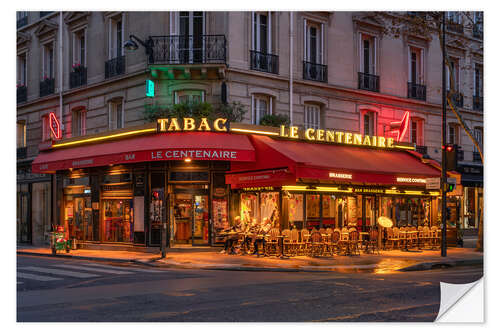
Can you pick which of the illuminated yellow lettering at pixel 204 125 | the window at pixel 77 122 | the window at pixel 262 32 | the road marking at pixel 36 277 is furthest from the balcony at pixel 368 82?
the road marking at pixel 36 277

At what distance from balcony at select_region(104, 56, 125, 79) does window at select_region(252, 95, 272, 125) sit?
5220mm

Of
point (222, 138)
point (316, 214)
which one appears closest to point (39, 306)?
point (222, 138)

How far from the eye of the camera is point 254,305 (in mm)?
8852

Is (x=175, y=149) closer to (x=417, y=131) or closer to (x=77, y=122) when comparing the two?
(x=77, y=122)

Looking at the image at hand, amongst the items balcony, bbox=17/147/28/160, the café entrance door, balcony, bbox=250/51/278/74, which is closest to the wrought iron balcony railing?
balcony, bbox=250/51/278/74

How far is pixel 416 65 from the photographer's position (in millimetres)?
25344

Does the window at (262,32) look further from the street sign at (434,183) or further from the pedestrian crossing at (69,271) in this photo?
the pedestrian crossing at (69,271)

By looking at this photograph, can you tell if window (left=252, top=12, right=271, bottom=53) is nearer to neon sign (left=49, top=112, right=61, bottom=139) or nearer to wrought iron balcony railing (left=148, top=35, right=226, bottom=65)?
wrought iron balcony railing (left=148, top=35, right=226, bottom=65)

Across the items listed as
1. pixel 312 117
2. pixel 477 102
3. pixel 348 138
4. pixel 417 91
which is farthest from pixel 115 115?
pixel 477 102

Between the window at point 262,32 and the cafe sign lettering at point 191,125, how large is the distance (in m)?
3.71

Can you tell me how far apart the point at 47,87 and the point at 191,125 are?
9150 millimetres

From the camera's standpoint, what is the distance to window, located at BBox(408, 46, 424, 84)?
25000 mm
